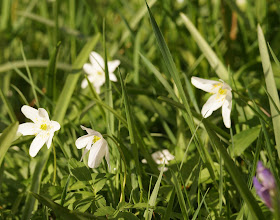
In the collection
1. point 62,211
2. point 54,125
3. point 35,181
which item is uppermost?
point 54,125

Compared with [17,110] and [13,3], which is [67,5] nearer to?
[13,3]

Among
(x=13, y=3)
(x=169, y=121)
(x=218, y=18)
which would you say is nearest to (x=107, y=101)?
(x=169, y=121)

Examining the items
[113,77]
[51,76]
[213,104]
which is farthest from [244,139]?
[51,76]

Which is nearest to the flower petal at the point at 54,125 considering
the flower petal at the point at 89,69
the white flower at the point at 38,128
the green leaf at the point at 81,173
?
the white flower at the point at 38,128

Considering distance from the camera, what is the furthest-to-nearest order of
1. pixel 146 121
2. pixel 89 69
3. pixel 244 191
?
pixel 89 69 < pixel 146 121 < pixel 244 191

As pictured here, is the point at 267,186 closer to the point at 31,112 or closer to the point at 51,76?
the point at 31,112

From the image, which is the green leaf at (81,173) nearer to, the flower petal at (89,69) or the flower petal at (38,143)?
the flower petal at (38,143)

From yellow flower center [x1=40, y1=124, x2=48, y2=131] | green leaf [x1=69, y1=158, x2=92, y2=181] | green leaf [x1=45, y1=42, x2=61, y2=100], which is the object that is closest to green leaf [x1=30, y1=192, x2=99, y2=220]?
green leaf [x1=69, y1=158, x2=92, y2=181]
